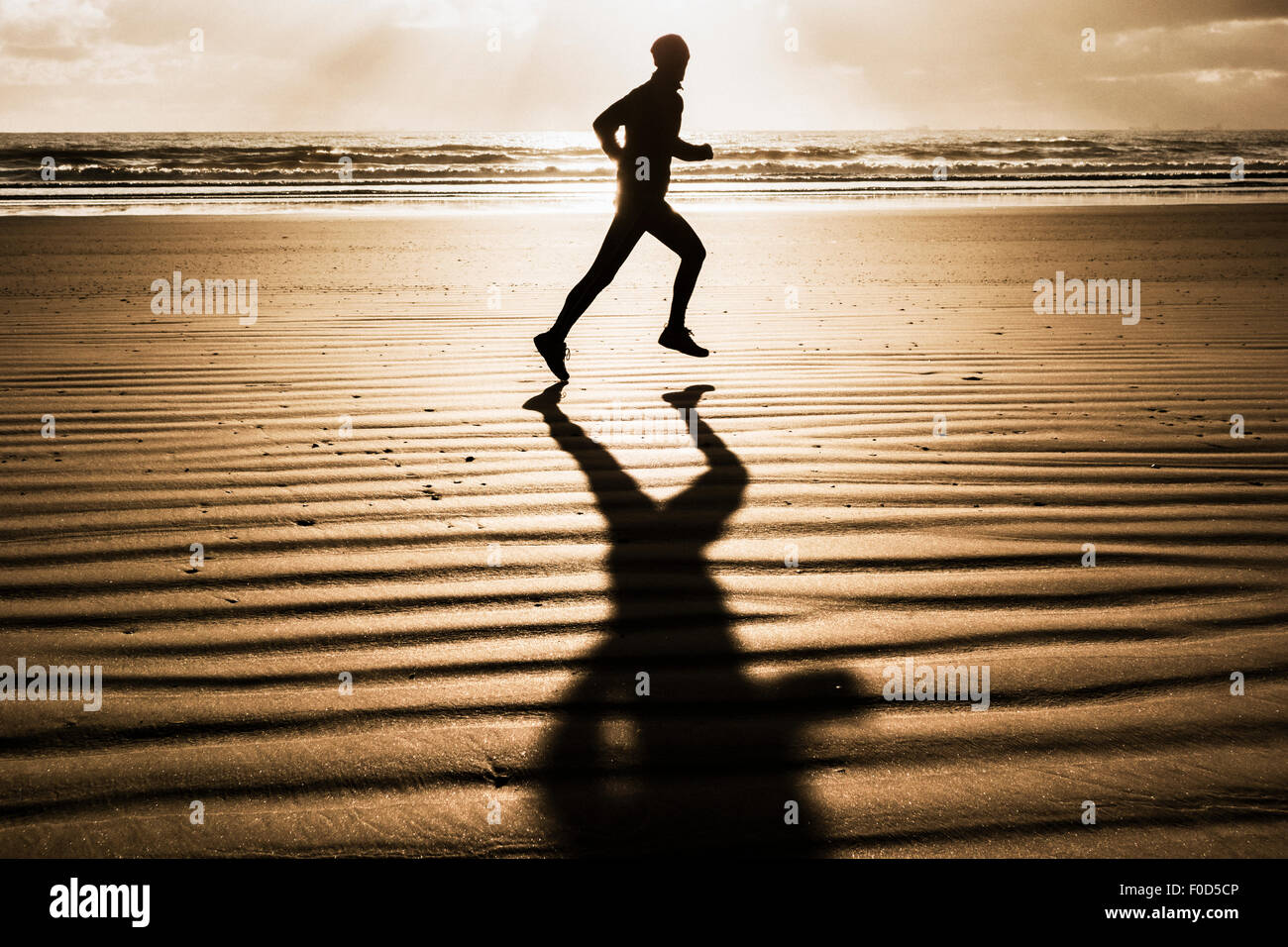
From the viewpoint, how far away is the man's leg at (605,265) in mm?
5270

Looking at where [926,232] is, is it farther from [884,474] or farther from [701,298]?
[884,474]

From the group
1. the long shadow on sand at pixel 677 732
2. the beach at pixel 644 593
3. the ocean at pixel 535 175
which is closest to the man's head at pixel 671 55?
the beach at pixel 644 593

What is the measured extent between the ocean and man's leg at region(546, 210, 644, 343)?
15.0 metres

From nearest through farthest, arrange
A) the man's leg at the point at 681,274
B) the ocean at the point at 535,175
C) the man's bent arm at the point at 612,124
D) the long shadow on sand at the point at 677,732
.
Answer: the long shadow on sand at the point at 677,732 → the man's bent arm at the point at 612,124 → the man's leg at the point at 681,274 → the ocean at the point at 535,175

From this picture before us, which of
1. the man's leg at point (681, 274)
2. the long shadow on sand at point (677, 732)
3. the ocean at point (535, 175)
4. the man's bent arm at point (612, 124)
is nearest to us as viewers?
the long shadow on sand at point (677, 732)

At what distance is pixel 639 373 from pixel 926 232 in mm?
9896

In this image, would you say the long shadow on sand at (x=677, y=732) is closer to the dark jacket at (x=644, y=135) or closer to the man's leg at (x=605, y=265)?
the man's leg at (x=605, y=265)

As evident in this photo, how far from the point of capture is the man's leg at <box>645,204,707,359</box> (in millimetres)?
5438

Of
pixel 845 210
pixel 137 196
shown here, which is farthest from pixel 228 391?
pixel 137 196

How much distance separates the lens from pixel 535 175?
91.3 ft

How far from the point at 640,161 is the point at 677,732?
12.6ft

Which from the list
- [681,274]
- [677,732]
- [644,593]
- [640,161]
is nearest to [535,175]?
[681,274]

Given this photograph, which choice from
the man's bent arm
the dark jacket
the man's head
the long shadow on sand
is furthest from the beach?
the man's head

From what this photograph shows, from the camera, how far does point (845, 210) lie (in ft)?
58.7
